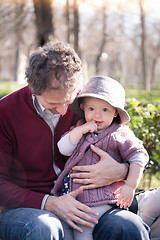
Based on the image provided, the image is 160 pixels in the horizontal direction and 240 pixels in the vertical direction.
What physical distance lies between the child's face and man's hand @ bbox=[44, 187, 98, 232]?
50 centimetres

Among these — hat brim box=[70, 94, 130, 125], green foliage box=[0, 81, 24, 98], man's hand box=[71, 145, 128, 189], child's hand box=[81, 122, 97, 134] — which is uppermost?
hat brim box=[70, 94, 130, 125]

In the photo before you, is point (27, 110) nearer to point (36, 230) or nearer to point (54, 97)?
point (54, 97)

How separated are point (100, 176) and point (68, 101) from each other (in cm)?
55

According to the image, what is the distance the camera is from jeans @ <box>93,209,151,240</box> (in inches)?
76.9

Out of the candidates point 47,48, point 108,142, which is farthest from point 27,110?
point 108,142

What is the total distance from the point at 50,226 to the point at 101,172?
1.65ft

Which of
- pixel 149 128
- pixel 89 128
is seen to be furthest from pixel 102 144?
pixel 149 128

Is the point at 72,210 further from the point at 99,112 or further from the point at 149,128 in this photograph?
the point at 149,128

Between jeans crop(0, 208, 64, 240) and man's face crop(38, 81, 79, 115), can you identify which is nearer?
jeans crop(0, 208, 64, 240)

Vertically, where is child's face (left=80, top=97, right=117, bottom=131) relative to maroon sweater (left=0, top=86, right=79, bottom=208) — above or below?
above

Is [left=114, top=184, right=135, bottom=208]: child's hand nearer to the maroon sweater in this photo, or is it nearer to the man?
the man

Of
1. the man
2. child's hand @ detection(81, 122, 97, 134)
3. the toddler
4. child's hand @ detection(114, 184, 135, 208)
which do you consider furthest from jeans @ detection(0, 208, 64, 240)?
child's hand @ detection(81, 122, 97, 134)

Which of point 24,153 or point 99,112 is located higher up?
point 99,112

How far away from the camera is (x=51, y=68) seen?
76.8 inches
